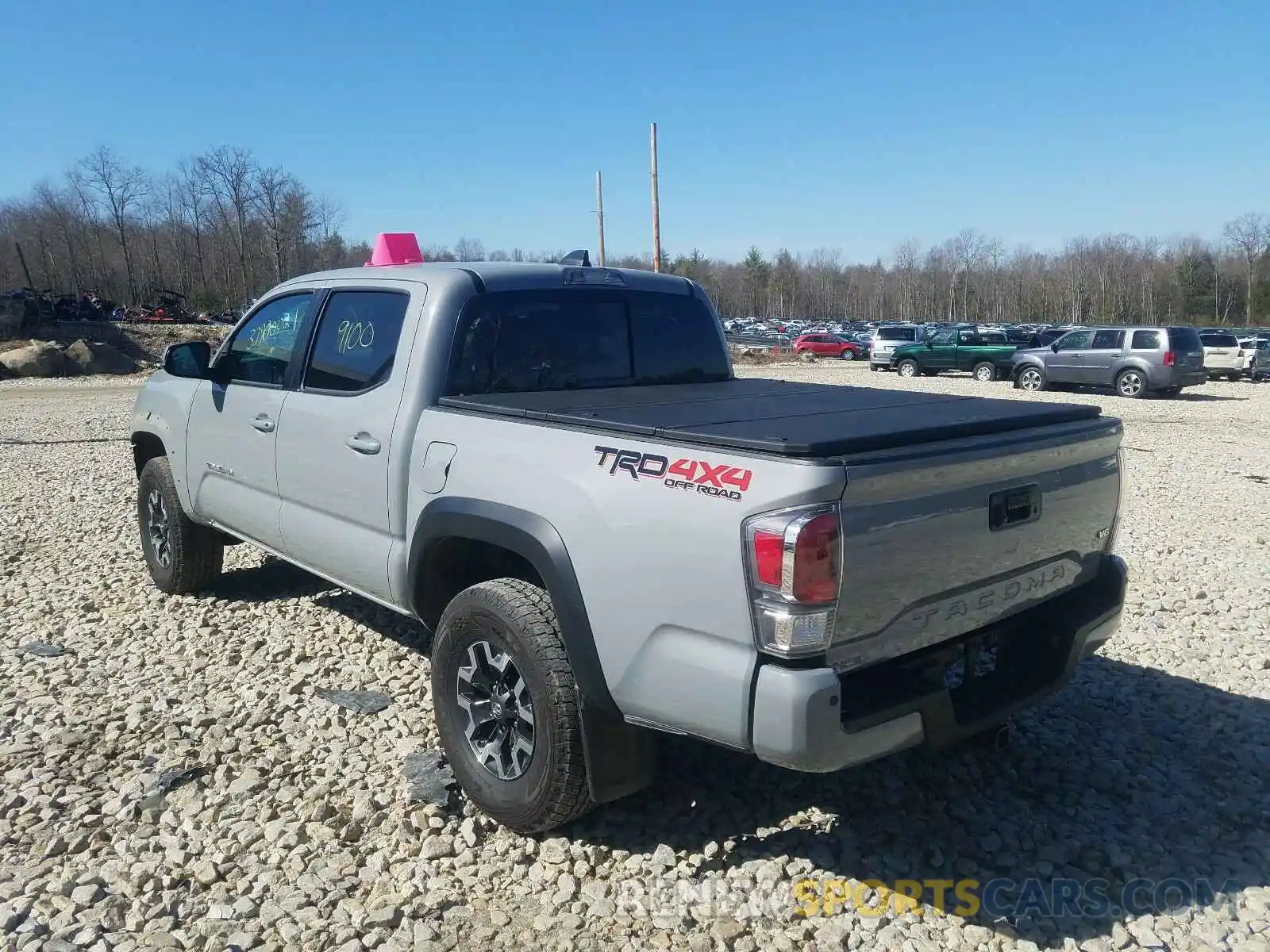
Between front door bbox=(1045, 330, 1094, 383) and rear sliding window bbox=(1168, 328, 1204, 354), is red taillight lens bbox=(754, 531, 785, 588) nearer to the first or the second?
rear sliding window bbox=(1168, 328, 1204, 354)

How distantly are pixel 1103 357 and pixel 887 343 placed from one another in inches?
439

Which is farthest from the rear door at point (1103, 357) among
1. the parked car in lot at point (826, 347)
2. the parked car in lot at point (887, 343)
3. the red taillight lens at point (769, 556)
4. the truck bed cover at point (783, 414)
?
the red taillight lens at point (769, 556)

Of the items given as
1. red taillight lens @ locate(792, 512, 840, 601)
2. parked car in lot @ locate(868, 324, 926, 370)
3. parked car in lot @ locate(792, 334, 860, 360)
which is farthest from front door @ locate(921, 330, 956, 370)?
red taillight lens @ locate(792, 512, 840, 601)

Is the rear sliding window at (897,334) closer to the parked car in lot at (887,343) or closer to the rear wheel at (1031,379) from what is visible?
the parked car in lot at (887,343)

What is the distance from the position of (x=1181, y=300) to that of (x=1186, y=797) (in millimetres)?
97535

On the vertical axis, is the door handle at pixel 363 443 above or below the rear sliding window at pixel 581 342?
below

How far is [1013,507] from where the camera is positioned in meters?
2.89

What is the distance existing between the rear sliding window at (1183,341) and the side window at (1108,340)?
1.11 m

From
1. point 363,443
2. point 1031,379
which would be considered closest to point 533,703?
point 363,443

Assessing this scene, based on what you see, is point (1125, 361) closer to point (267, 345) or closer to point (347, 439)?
point (267, 345)

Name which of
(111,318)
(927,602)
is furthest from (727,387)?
(111,318)

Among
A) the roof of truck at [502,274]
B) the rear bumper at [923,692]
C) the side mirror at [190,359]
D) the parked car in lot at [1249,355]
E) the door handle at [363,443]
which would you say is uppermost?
the roof of truck at [502,274]

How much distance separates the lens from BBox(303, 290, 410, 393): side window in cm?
395

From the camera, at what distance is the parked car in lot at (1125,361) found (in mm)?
21828
